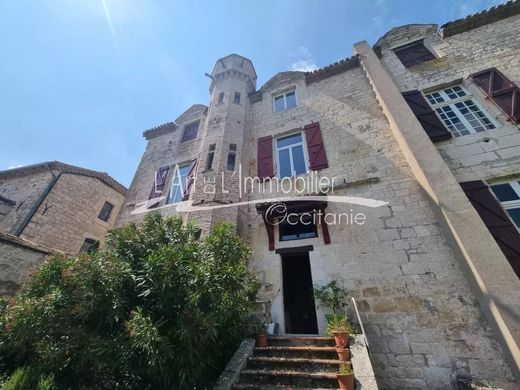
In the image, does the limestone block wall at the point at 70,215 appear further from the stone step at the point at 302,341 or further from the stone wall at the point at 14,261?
the stone step at the point at 302,341

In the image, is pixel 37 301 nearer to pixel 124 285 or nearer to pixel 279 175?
pixel 124 285

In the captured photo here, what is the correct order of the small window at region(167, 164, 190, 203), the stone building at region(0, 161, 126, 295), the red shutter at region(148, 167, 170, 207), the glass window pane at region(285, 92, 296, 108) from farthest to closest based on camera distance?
the glass window pane at region(285, 92, 296, 108)
the red shutter at region(148, 167, 170, 207)
the stone building at region(0, 161, 126, 295)
the small window at region(167, 164, 190, 203)

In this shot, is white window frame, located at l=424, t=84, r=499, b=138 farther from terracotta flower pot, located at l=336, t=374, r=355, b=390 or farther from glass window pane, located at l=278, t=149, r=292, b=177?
terracotta flower pot, located at l=336, t=374, r=355, b=390

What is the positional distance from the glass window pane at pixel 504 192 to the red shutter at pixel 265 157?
5908mm

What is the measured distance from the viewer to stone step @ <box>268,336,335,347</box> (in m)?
4.43

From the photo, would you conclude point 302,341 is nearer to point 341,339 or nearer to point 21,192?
point 341,339

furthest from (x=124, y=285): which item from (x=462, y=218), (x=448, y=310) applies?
(x=462, y=218)

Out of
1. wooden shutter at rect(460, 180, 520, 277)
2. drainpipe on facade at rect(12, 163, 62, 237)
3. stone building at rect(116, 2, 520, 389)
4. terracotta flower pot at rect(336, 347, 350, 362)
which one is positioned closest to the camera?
terracotta flower pot at rect(336, 347, 350, 362)

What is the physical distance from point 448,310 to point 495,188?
3.24 metres

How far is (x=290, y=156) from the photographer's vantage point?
27.7 feet

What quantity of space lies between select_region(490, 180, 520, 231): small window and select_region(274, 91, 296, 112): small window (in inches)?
290

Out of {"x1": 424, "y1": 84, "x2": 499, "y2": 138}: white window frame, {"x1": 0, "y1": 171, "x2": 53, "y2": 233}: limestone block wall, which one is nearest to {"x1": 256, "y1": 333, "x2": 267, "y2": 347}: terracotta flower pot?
{"x1": 424, "y1": 84, "x2": 499, "y2": 138}: white window frame

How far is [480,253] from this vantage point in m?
4.21

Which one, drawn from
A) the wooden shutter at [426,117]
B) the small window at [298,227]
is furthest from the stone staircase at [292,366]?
the wooden shutter at [426,117]
